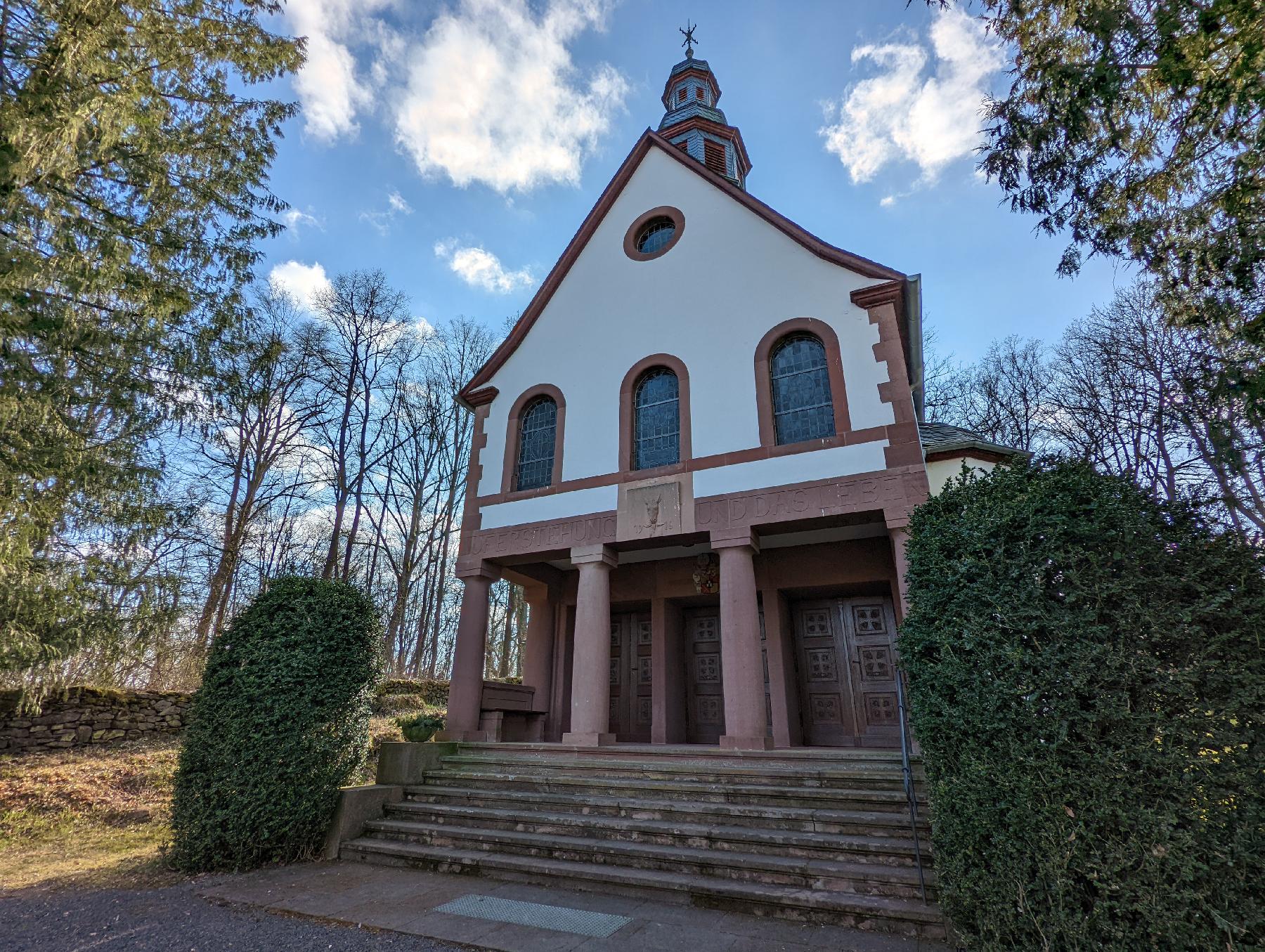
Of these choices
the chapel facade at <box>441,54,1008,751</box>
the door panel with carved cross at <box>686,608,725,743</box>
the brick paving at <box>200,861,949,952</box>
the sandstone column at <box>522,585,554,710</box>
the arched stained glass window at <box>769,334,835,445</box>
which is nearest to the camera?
the brick paving at <box>200,861,949,952</box>

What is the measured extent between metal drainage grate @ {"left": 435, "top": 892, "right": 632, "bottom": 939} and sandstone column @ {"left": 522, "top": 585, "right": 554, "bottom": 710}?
6.06 metres

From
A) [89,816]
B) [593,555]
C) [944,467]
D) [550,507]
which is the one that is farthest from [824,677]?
[89,816]

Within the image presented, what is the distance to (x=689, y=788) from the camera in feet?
19.6

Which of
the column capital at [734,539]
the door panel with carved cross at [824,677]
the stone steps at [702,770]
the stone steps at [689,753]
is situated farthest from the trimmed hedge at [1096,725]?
the door panel with carved cross at [824,677]

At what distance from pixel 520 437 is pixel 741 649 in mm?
5475

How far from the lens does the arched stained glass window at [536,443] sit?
10.4 metres

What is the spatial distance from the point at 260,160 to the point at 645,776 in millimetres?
9238

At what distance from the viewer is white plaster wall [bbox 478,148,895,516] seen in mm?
A: 8820

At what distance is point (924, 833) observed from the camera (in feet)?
15.4

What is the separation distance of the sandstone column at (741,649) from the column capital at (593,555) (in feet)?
5.49

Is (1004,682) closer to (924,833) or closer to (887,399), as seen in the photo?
(924,833)

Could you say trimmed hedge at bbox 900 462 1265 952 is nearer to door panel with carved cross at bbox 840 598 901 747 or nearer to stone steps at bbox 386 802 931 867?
stone steps at bbox 386 802 931 867

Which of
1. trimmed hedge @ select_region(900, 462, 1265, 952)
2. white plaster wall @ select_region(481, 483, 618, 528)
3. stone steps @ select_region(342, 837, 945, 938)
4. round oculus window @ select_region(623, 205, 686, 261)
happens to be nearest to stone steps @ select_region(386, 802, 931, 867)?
stone steps @ select_region(342, 837, 945, 938)

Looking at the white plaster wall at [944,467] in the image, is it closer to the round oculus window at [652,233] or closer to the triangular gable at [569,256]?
the round oculus window at [652,233]
